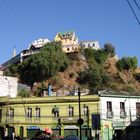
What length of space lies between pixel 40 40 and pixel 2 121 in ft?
245

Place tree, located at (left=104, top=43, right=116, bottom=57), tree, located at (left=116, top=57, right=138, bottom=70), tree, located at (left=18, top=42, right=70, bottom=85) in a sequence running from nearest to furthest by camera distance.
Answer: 1. tree, located at (left=18, top=42, right=70, bottom=85)
2. tree, located at (left=116, top=57, right=138, bottom=70)
3. tree, located at (left=104, top=43, right=116, bottom=57)

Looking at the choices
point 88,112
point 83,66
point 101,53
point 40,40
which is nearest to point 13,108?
point 88,112

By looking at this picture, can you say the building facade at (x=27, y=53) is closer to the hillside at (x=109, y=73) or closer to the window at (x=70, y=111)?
the hillside at (x=109, y=73)

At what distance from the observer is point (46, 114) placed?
5031cm

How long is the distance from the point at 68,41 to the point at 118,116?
7629 cm

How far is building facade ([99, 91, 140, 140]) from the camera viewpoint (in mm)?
48969

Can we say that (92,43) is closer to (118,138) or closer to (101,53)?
(101,53)

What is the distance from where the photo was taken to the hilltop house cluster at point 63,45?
4481 inches

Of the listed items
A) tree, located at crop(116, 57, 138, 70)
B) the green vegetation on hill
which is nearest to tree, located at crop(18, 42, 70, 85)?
the green vegetation on hill

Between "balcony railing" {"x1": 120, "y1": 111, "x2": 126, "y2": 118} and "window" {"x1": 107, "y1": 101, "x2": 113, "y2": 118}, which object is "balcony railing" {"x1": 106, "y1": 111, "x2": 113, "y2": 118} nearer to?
"window" {"x1": 107, "y1": 101, "x2": 113, "y2": 118}

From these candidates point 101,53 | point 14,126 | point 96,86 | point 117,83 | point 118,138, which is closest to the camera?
point 118,138

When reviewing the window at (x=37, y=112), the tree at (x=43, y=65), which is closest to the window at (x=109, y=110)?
the window at (x=37, y=112)

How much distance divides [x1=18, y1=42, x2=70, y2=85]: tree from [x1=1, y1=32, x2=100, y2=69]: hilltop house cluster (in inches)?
533

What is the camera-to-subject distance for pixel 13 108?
5159cm
